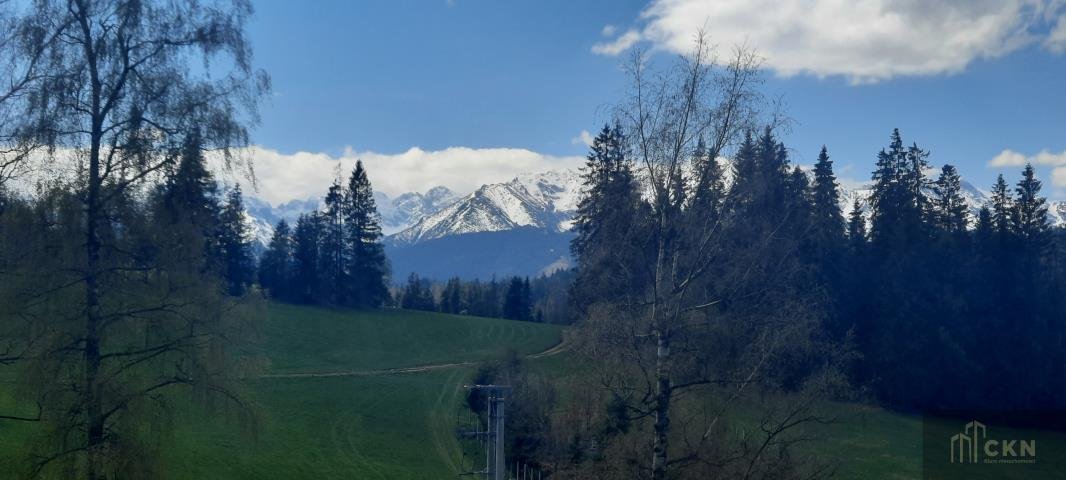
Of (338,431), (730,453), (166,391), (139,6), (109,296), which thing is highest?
(139,6)

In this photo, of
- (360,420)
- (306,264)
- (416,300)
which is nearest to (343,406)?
(360,420)

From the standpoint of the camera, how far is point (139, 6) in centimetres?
1356

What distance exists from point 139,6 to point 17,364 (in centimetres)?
641

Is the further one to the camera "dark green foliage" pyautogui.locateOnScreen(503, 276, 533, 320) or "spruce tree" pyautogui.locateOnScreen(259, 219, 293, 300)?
"dark green foliage" pyautogui.locateOnScreen(503, 276, 533, 320)

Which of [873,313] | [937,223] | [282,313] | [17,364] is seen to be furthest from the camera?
[282,313]

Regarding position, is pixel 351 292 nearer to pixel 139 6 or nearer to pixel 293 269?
pixel 293 269

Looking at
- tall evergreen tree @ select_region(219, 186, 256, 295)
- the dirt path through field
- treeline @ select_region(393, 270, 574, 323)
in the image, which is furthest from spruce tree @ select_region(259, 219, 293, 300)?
the dirt path through field

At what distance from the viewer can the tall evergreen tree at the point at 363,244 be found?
70.5m

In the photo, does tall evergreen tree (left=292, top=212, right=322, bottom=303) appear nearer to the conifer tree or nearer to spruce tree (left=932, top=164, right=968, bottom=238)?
the conifer tree

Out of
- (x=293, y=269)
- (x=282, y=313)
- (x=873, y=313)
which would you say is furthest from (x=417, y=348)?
(x=873, y=313)

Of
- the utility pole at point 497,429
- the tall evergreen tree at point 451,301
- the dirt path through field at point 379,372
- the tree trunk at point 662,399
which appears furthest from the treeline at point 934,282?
the tall evergreen tree at point 451,301
